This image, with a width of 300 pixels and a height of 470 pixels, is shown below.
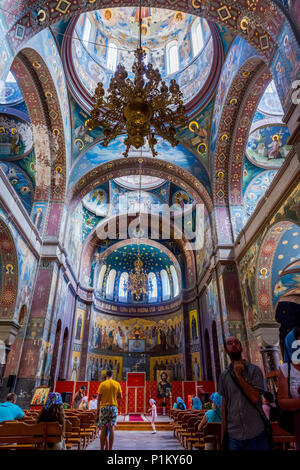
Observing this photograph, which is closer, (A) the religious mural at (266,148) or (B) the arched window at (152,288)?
(A) the religious mural at (266,148)

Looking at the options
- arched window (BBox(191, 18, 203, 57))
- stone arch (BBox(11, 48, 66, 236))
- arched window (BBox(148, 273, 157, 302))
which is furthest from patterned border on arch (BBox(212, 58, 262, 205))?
arched window (BBox(148, 273, 157, 302))

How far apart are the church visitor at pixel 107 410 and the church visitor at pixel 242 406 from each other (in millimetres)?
3011

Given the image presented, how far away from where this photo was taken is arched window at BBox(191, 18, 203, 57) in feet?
44.3

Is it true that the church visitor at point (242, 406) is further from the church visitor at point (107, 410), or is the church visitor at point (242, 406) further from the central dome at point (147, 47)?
the central dome at point (147, 47)

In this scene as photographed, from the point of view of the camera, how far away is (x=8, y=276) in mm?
9172

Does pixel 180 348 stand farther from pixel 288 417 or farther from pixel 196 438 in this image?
pixel 288 417

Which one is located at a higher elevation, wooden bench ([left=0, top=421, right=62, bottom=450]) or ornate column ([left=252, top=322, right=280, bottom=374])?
ornate column ([left=252, top=322, right=280, bottom=374])

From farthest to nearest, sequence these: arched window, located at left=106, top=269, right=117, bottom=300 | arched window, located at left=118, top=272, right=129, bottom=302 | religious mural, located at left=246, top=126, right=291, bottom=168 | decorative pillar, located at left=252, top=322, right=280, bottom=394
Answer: arched window, located at left=118, top=272, right=129, bottom=302 < arched window, located at left=106, top=269, right=117, bottom=300 < religious mural, located at left=246, top=126, right=291, bottom=168 < decorative pillar, located at left=252, top=322, right=280, bottom=394

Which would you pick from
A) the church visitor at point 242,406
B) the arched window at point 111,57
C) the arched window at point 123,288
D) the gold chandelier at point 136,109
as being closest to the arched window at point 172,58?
the arched window at point 111,57

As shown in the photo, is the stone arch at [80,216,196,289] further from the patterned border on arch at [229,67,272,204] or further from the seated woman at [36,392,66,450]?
the seated woman at [36,392,66,450]

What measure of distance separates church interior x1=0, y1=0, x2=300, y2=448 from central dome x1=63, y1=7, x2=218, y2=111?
8cm

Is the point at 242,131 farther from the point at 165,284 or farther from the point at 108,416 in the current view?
the point at 165,284

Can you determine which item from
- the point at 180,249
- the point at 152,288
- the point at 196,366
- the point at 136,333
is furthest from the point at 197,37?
the point at 136,333

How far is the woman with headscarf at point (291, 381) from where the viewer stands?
204 cm
